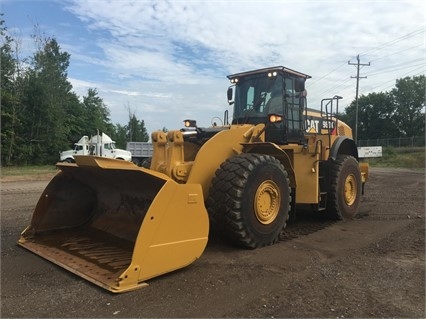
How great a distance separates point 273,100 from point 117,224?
11.4ft

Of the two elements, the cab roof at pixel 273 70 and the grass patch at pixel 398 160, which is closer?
the cab roof at pixel 273 70

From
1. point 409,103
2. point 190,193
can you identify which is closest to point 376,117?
point 409,103

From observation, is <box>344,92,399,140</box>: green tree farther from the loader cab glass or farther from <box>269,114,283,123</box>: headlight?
<box>269,114,283,123</box>: headlight

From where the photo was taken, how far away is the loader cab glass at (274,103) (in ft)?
24.3

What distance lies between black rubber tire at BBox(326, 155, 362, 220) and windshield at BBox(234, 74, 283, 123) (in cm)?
181

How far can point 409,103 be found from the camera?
68.8m

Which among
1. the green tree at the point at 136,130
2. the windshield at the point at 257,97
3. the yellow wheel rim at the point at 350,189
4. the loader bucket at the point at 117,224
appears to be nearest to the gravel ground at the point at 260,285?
the loader bucket at the point at 117,224

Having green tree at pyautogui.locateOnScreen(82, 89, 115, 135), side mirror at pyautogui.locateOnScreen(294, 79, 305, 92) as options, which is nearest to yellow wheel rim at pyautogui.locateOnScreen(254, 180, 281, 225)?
side mirror at pyautogui.locateOnScreen(294, 79, 305, 92)

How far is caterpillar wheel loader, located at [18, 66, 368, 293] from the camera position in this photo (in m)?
4.54

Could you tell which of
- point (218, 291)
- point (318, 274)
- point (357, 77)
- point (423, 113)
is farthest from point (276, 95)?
point (423, 113)

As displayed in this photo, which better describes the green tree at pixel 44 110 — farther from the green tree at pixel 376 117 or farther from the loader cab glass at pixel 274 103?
the green tree at pixel 376 117

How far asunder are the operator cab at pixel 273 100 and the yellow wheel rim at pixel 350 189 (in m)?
1.63

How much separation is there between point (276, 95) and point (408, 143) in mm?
51598

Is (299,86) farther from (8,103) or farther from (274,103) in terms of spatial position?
(8,103)
